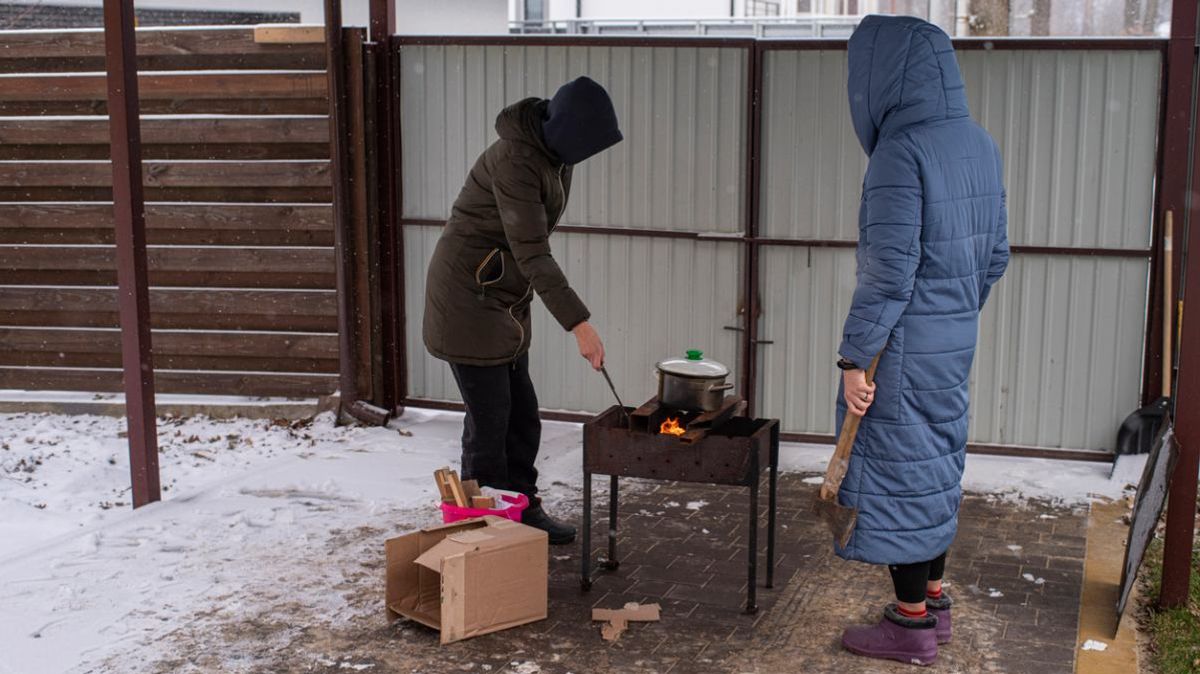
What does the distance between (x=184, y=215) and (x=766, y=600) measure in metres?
4.95

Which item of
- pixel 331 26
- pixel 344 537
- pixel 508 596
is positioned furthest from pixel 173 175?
pixel 508 596

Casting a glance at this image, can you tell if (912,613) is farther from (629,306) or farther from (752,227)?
(629,306)

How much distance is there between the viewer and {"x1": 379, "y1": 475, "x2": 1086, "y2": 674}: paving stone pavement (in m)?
4.32

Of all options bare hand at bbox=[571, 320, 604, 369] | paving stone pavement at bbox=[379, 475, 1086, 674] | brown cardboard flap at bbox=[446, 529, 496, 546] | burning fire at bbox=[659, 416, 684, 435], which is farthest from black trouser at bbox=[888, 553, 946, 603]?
brown cardboard flap at bbox=[446, 529, 496, 546]

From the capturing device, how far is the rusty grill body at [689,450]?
454cm

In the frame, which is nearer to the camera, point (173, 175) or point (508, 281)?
point (508, 281)

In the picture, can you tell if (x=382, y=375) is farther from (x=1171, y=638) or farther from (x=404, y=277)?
(x=1171, y=638)

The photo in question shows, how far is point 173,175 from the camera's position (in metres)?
8.01

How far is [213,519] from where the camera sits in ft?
19.1

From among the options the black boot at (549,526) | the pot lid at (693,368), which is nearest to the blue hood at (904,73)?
the pot lid at (693,368)

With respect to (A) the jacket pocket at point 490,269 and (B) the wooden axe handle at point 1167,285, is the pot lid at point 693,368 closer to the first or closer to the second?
(A) the jacket pocket at point 490,269

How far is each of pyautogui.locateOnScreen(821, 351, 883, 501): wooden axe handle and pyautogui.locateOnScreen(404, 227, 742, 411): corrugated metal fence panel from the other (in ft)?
10.6

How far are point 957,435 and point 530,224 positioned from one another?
184cm

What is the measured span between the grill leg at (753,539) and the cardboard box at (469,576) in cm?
77
